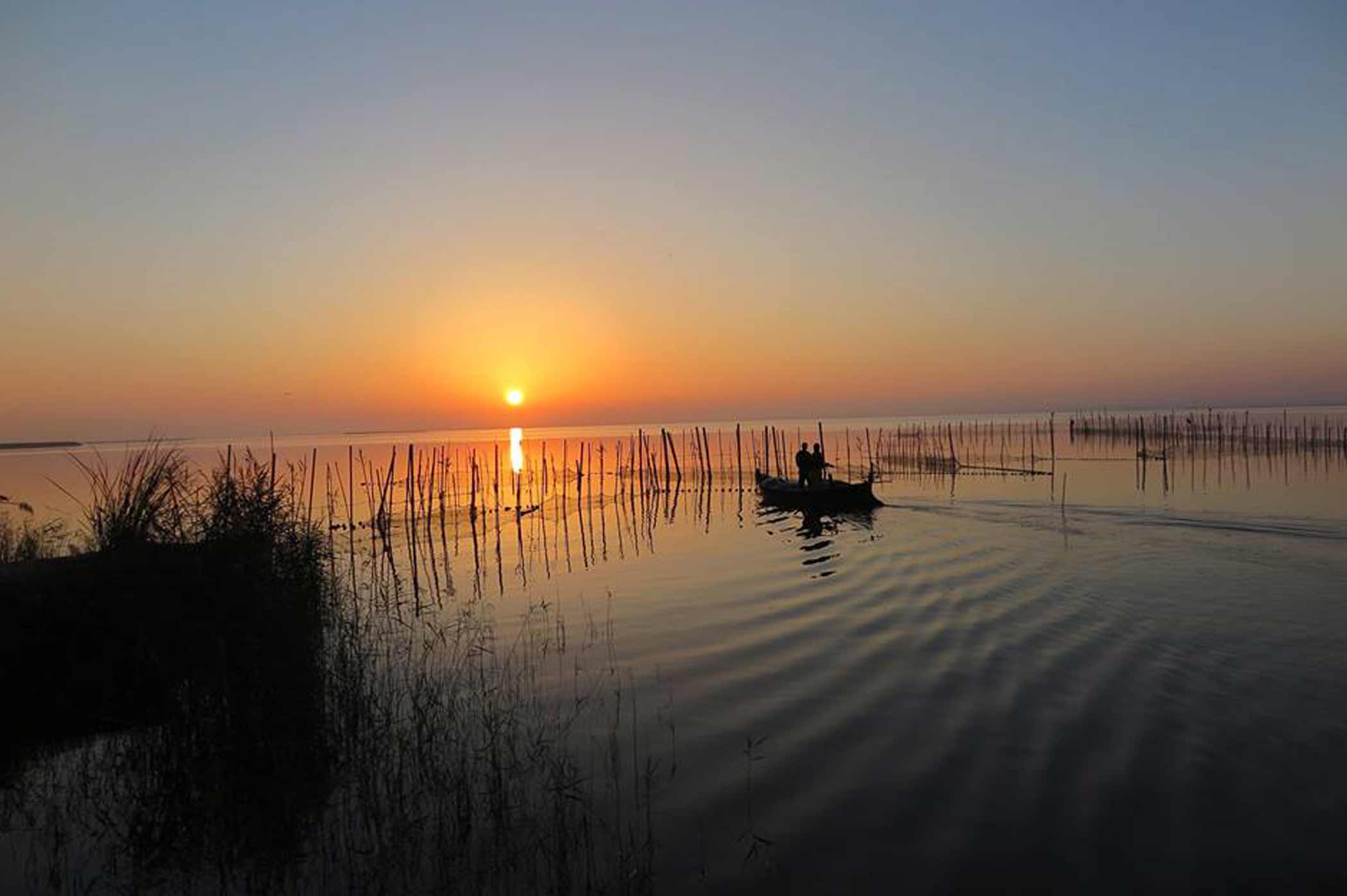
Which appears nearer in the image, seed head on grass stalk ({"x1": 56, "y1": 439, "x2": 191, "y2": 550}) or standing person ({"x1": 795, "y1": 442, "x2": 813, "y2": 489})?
seed head on grass stalk ({"x1": 56, "y1": 439, "x2": 191, "y2": 550})

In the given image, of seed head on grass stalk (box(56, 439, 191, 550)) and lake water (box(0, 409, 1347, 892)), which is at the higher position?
seed head on grass stalk (box(56, 439, 191, 550))

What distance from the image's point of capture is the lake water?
5.34m

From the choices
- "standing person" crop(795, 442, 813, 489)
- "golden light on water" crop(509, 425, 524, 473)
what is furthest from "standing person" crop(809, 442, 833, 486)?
"golden light on water" crop(509, 425, 524, 473)

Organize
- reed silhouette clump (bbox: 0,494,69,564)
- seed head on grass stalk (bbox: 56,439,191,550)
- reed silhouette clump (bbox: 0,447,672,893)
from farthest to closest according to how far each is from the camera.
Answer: reed silhouette clump (bbox: 0,494,69,564)
seed head on grass stalk (bbox: 56,439,191,550)
reed silhouette clump (bbox: 0,447,672,893)

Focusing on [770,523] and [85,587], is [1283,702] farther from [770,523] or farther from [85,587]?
[770,523]

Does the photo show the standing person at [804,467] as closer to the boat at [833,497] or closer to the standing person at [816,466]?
the standing person at [816,466]

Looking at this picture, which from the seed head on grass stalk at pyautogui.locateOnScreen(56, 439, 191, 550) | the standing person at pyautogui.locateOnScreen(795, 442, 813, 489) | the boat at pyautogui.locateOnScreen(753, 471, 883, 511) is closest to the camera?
the seed head on grass stalk at pyautogui.locateOnScreen(56, 439, 191, 550)

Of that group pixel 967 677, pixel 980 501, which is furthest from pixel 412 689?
pixel 980 501

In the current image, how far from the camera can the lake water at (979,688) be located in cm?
534

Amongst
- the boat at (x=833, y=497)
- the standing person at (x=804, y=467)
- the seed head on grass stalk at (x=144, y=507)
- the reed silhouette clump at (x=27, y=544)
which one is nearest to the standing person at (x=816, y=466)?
the standing person at (x=804, y=467)

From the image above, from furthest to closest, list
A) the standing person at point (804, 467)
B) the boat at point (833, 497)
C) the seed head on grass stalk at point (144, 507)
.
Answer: the standing person at point (804, 467) → the boat at point (833, 497) → the seed head on grass stalk at point (144, 507)

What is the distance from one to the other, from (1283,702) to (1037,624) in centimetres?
332

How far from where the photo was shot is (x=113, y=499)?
9055 millimetres

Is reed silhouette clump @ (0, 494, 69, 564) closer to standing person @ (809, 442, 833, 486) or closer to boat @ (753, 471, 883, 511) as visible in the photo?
boat @ (753, 471, 883, 511)
